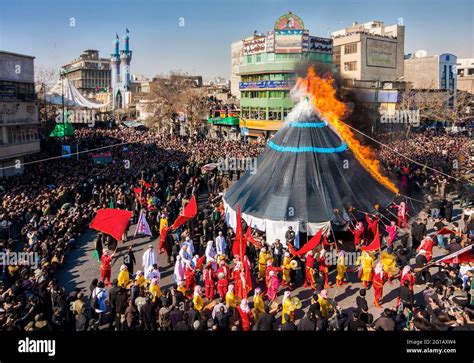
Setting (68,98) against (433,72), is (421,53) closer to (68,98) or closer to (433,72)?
(433,72)

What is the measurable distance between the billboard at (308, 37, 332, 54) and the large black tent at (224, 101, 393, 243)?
105 feet

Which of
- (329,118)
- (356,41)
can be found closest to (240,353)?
(329,118)

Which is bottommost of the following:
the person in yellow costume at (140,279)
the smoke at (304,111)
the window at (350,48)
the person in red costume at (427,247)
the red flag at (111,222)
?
the person in yellow costume at (140,279)

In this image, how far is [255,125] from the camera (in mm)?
47812

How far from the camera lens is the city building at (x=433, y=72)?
58.7 metres

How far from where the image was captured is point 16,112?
26641 mm

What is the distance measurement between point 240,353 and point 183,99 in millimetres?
47329

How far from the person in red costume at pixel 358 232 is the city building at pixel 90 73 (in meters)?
124

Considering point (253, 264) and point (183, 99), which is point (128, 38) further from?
point (253, 264)

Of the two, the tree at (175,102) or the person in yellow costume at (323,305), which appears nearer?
the person in yellow costume at (323,305)

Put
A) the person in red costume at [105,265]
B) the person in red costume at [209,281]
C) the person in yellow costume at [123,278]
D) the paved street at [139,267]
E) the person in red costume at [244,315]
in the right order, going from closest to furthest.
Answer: the person in red costume at [244,315], the person in yellow costume at [123,278], the person in red costume at [209,281], the paved street at [139,267], the person in red costume at [105,265]

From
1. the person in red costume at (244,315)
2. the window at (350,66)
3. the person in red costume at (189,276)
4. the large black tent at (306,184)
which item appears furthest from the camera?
the window at (350,66)

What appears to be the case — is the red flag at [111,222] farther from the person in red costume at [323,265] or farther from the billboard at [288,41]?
the billboard at [288,41]

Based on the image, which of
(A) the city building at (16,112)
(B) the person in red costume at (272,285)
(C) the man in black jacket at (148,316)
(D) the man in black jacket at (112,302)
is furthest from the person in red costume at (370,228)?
(A) the city building at (16,112)
